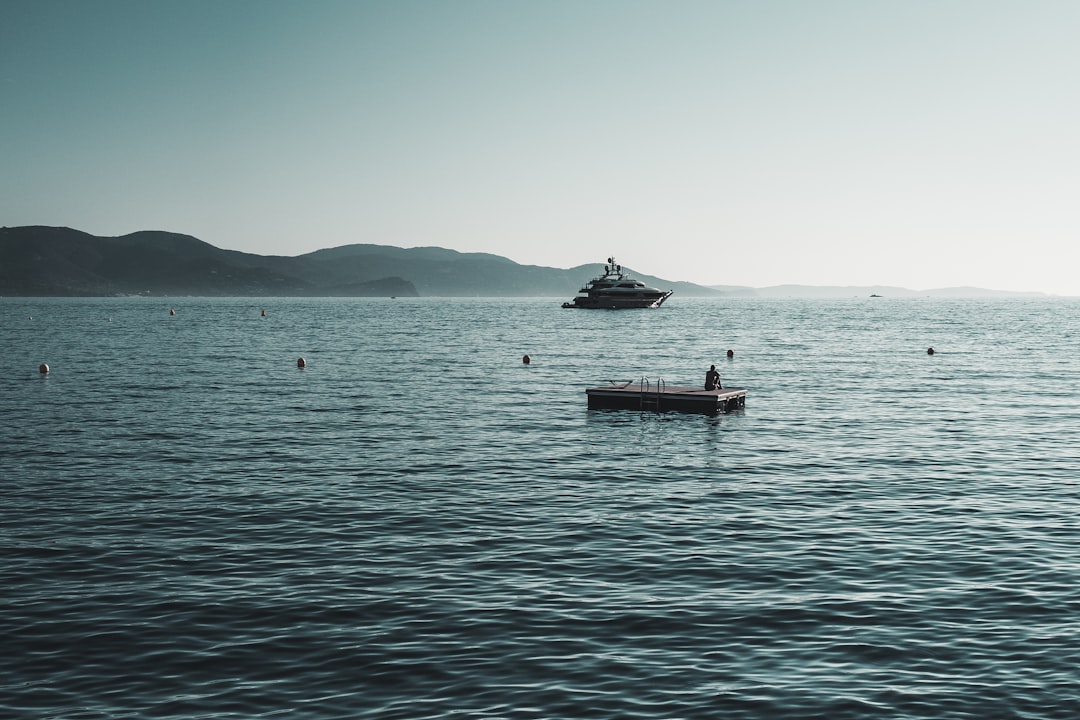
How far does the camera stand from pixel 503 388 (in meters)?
64.9

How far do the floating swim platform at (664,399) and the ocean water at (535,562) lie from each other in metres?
0.76

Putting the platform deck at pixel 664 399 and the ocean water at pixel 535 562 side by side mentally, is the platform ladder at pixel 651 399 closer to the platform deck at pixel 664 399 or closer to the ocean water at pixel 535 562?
the platform deck at pixel 664 399

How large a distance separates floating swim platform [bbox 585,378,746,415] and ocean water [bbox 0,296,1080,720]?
761mm

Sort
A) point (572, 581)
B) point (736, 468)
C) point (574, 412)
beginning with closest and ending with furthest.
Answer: point (572, 581)
point (736, 468)
point (574, 412)

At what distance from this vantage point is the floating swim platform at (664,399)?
5150 cm

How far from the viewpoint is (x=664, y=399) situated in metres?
52.3

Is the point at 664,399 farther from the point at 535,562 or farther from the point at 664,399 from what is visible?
the point at 535,562

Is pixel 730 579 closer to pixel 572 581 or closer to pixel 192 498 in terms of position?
pixel 572 581

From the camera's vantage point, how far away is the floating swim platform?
5150 centimetres

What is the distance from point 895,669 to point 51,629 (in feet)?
50.8

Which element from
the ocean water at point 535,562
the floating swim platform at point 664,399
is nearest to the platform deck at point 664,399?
the floating swim platform at point 664,399

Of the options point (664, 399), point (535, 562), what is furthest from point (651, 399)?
point (535, 562)

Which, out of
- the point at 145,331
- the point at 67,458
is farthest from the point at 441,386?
the point at 145,331

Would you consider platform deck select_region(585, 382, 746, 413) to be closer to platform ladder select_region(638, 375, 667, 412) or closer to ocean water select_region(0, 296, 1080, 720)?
platform ladder select_region(638, 375, 667, 412)
